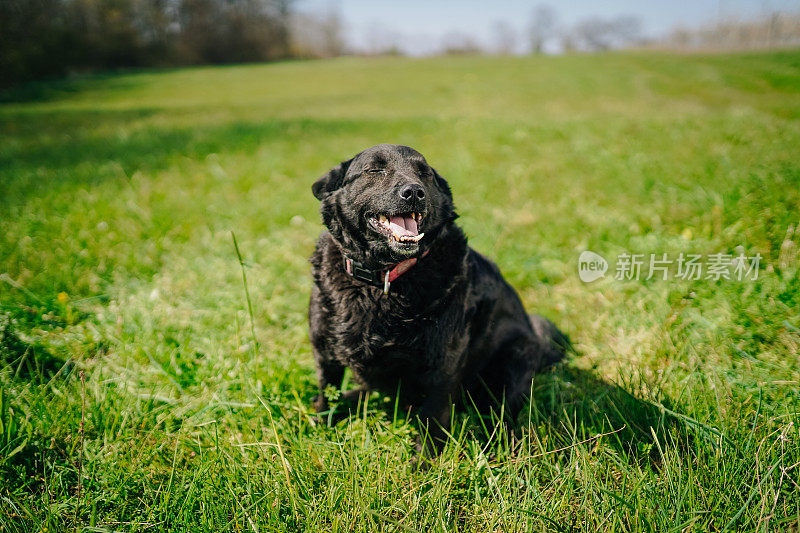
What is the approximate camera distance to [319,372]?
238cm

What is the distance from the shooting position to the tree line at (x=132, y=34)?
24.7 meters

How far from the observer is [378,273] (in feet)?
7.06

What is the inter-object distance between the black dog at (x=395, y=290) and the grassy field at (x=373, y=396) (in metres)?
0.27

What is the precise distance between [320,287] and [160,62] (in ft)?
184

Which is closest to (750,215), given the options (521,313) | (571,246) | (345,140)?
(571,246)

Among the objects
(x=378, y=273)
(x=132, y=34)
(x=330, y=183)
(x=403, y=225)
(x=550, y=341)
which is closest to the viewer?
(x=403, y=225)

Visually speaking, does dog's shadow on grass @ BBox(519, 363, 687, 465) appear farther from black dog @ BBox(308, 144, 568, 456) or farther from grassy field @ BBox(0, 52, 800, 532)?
black dog @ BBox(308, 144, 568, 456)

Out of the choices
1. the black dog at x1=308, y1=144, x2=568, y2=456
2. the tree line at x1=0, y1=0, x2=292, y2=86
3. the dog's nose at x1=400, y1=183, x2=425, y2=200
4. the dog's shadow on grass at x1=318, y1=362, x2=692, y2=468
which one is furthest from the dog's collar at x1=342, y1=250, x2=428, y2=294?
the tree line at x1=0, y1=0, x2=292, y2=86

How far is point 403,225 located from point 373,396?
42.8 inches

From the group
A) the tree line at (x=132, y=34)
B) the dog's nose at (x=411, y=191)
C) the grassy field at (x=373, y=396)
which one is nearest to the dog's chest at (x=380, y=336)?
the grassy field at (x=373, y=396)

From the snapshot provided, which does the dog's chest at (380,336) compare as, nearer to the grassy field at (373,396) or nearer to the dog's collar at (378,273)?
the dog's collar at (378,273)

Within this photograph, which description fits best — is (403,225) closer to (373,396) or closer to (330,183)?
(330,183)

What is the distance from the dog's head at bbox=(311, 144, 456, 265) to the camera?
1934 mm
